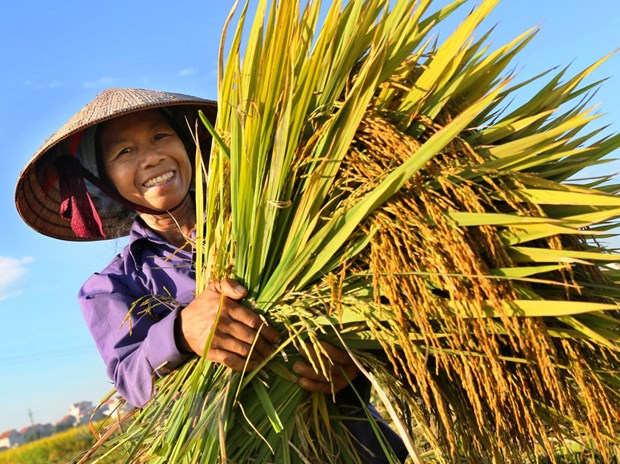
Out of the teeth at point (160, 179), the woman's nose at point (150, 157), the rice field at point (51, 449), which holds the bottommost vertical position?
the rice field at point (51, 449)

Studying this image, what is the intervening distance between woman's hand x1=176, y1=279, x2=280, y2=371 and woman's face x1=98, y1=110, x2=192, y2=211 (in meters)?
0.80

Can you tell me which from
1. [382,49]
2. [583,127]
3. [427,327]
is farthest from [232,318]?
[583,127]

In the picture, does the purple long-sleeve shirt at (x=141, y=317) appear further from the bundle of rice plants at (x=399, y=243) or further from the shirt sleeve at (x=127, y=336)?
the bundle of rice plants at (x=399, y=243)

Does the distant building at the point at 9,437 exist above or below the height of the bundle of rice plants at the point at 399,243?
below

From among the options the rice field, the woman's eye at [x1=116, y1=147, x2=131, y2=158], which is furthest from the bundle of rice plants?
the rice field

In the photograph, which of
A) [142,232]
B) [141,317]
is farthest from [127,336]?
[142,232]

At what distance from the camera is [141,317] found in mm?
2105

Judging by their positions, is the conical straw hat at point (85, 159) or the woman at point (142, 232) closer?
the woman at point (142, 232)

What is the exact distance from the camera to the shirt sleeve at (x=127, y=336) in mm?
1841

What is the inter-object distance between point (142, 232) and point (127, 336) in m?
0.50

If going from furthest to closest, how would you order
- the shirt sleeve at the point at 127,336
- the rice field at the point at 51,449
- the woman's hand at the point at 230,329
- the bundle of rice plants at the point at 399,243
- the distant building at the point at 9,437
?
the distant building at the point at 9,437 < the rice field at the point at 51,449 < the shirt sleeve at the point at 127,336 < the woman's hand at the point at 230,329 < the bundle of rice plants at the point at 399,243

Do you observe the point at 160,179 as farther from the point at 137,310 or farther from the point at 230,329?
the point at 230,329

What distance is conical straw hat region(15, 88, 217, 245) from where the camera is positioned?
2434mm

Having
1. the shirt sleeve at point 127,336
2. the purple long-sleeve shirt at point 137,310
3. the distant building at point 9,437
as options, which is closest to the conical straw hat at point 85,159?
the purple long-sleeve shirt at point 137,310
